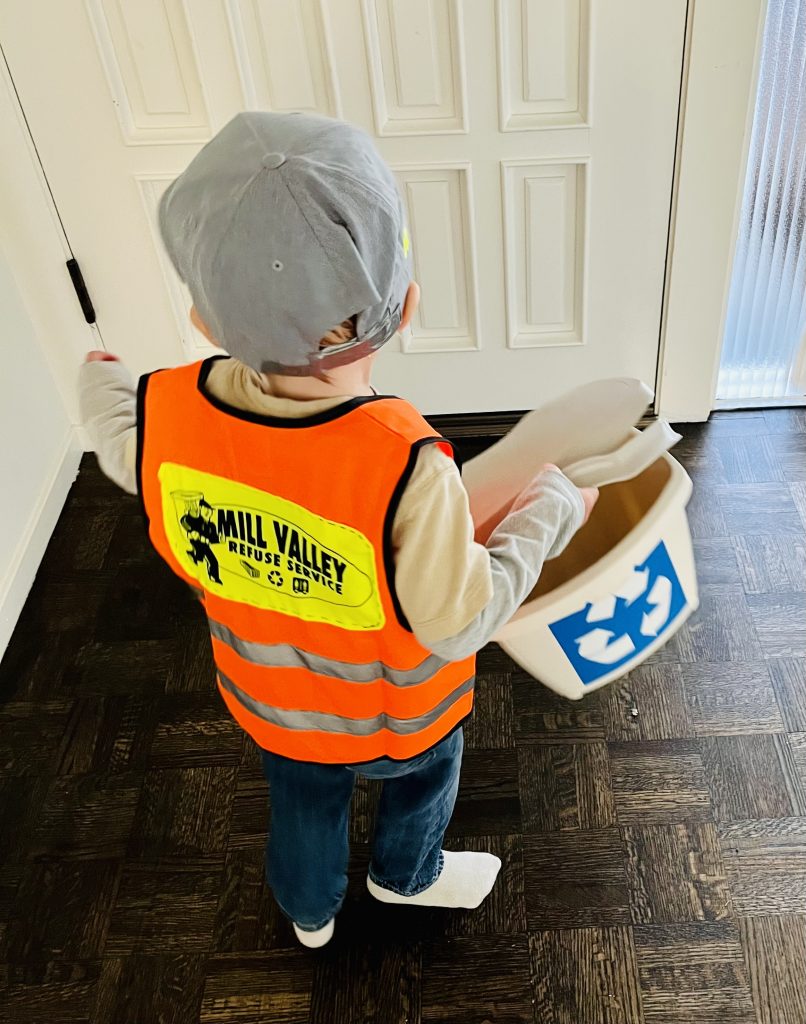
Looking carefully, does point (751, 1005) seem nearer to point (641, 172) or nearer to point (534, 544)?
point (534, 544)

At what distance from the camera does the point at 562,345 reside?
1.94 m

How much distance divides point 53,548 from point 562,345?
1128 millimetres

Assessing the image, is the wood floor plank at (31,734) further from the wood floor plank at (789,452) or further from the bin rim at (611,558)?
the wood floor plank at (789,452)

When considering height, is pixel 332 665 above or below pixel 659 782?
above

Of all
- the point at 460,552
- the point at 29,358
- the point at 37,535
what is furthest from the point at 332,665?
the point at 29,358

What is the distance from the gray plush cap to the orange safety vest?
90mm

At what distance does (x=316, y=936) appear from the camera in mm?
1259

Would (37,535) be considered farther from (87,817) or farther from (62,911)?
(62,911)

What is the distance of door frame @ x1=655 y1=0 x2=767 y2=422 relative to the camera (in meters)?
1.54

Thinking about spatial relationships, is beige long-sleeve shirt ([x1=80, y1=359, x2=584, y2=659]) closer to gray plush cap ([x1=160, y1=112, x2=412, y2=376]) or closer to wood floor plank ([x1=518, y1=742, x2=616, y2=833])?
gray plush cap ([x1=160, y1=112, x2=412, y2=376])

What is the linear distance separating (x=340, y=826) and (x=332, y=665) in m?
0.31

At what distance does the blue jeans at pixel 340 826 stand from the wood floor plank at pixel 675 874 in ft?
0.95

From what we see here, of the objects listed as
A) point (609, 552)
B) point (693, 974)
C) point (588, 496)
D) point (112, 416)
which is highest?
point (112, 416)

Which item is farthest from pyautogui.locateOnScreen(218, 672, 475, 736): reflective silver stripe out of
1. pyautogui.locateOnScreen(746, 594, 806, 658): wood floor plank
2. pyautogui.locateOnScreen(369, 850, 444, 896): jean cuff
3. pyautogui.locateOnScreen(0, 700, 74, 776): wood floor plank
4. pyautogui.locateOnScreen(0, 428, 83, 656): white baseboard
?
pyautogui.locateOnScreen(0, 428, 83, 656): white baseboard
